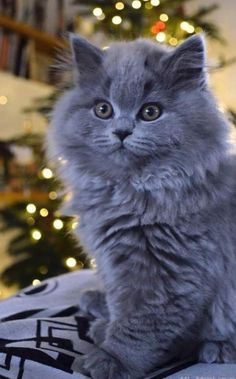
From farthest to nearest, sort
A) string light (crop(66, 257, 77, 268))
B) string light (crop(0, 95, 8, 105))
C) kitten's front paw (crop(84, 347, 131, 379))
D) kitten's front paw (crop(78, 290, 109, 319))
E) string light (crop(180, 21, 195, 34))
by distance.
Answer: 1. string light (crop(0, 95, 8, 105))
2. string light (crop(66, 257, 77, 268))
3. string light (crop(180, 21, 195, 34))
4. kitten's front paw (crop(78, 290, 109, 319))
5. kitten's front paw (crop(84, 347, 131, 379))

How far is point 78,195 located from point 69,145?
0.38 feet

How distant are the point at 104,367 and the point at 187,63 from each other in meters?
0.63

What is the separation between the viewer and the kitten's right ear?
1.17 metres

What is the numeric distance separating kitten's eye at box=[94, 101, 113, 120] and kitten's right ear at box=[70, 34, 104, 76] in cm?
10

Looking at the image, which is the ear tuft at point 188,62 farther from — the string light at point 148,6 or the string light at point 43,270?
the string light at point 43,270

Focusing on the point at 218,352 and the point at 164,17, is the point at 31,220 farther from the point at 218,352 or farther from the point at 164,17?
the point at 218,352

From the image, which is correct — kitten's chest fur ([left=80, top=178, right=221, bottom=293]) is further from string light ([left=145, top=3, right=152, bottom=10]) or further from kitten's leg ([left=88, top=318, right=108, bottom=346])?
string light ([left=145, top=3, right=152, bottom=10])

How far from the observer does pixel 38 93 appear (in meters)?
3.07

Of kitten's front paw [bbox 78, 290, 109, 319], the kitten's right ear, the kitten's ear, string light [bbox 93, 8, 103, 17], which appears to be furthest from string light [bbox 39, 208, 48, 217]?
the kitten's ear

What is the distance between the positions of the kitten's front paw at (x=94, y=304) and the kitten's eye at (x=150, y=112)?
1.62 feet

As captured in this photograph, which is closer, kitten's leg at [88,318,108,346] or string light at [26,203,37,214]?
kitten's leg at [88,318,108,346]

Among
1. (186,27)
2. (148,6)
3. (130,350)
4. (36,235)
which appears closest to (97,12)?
(148,6)

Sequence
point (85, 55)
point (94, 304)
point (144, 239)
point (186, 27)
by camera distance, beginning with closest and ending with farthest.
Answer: point (144, 239), point (85, 55), point (94, 304), point (186, 27)

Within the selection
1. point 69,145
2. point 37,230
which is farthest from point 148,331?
point 37,230
